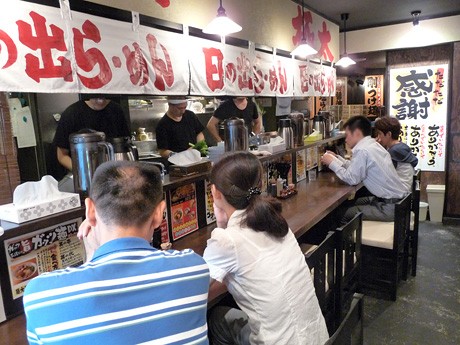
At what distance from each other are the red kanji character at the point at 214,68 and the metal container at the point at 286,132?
2.42 feet

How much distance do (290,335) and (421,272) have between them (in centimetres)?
300

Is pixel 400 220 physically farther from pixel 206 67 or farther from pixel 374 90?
pixel 374 90

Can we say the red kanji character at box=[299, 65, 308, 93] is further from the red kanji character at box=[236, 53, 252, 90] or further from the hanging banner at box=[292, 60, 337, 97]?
the red kanji character at box=[236, 53, 252, 90]

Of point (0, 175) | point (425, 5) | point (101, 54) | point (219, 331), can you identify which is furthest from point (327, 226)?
point (425, 5)

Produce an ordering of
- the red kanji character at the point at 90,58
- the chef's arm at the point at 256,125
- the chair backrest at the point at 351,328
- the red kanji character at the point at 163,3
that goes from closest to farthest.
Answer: the chair backrest at the point at 351,328
the red kanji character at the point at 90,58
the red kanji character at the point at 163,3
the chef's arm at the point at 256,125

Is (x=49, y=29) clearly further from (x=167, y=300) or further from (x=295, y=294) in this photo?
(x=295, y=294)

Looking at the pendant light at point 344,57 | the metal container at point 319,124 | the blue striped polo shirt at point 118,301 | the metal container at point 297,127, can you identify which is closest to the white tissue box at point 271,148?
the metal container at point 297,127

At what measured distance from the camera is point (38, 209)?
5.35 feet

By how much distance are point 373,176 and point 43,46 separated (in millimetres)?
3091

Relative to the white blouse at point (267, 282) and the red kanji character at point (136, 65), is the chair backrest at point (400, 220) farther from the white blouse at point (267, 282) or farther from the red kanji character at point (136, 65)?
the red kanji character at point (136, 65)

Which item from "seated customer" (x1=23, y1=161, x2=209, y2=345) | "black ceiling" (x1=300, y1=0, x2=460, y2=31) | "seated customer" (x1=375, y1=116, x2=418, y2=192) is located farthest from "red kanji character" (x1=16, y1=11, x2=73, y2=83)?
"black ceiling" (x1=300, y1=0, x2=460, y2=31)

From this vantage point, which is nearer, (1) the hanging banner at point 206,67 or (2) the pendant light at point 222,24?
(2) the pendant light at point 222,24

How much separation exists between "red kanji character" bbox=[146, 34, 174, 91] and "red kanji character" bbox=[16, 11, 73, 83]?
2.44ft

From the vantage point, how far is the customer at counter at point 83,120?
319cm
